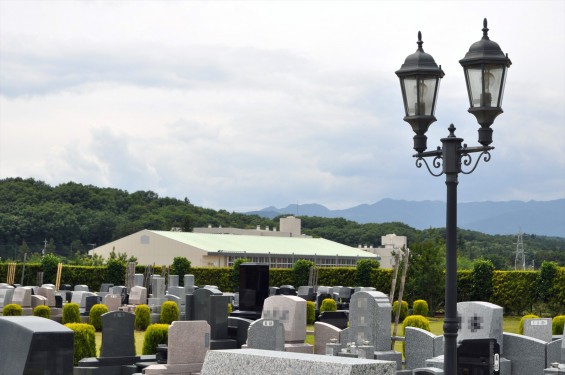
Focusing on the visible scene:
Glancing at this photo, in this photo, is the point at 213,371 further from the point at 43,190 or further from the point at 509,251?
the point at 509,251

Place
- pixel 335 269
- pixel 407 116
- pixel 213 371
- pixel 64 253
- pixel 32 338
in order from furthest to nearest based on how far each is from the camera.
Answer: pixel 64 253, pixel 335 269, pixel 407 116, pixel 32 338, pixel 213 371

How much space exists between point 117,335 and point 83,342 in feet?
4.40

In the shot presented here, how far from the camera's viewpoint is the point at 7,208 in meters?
94.1

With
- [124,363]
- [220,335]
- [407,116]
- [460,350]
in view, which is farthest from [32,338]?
[220,335]

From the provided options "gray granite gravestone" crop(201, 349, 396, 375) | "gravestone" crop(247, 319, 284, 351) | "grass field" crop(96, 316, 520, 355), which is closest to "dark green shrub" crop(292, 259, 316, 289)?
"grass field" crop(96, 316, 520, 355)

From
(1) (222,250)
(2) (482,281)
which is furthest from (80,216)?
(2) (482,281)

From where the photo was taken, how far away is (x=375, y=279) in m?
44.9

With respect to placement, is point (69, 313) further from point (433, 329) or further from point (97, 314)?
point (433, 329)

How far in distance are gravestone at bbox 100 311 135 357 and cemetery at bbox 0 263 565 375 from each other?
0.8 inches

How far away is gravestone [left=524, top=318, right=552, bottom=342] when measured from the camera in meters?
18.4

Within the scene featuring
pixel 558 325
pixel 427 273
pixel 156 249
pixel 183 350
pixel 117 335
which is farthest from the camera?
pixel 156 249

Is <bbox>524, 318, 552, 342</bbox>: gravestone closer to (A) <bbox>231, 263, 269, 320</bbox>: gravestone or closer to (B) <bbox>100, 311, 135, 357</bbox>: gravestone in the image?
(B) <bbox>100, 311, 135, 357</bbox>: gravestone

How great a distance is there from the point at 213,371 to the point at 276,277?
4070 centimetres

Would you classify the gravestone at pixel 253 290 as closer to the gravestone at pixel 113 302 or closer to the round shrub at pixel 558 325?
the gravestone at pixel 113 302
